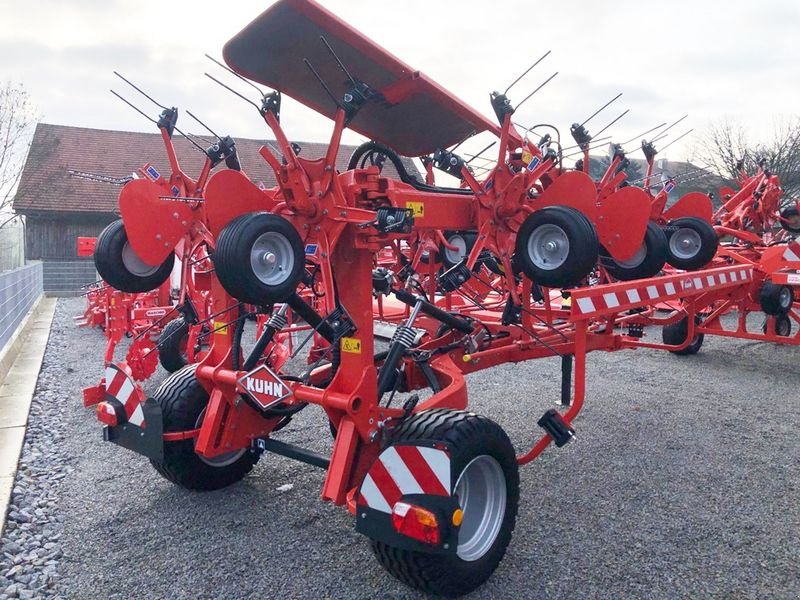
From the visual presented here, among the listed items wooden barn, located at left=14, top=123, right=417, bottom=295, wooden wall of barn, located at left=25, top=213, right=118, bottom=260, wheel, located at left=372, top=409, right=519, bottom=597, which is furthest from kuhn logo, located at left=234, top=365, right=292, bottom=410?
wooden wall of barn, located at left=25, top=213, right=118, bottom=260

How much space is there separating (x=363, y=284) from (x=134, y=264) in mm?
1352

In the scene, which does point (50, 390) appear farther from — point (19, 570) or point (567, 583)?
point (567, 583)

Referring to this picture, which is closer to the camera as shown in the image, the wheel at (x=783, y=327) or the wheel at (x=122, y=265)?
the wheel at (x=122, y=265)

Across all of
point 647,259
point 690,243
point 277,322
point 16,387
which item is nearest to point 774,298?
point 690,243

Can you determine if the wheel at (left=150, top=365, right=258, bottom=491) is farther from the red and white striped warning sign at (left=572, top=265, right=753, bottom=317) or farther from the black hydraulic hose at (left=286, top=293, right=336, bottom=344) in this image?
the red and white striped warning sign at (left=572, top=265, right=753, bottom=317)

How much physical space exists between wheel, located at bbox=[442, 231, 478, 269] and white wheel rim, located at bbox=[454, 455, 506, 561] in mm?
3302

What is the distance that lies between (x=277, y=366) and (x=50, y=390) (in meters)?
4.11

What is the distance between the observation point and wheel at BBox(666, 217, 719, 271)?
646cm

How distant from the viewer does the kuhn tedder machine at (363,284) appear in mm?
2953

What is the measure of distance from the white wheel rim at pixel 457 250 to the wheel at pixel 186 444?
2983 mm

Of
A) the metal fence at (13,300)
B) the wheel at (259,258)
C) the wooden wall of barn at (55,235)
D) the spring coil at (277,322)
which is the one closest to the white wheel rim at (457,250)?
the spring coil at (277,322)

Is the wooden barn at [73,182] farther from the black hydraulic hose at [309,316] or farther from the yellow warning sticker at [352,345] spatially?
the yellow warning sticker at [352,345]

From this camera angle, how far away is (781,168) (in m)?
23.9

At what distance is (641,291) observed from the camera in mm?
4672
